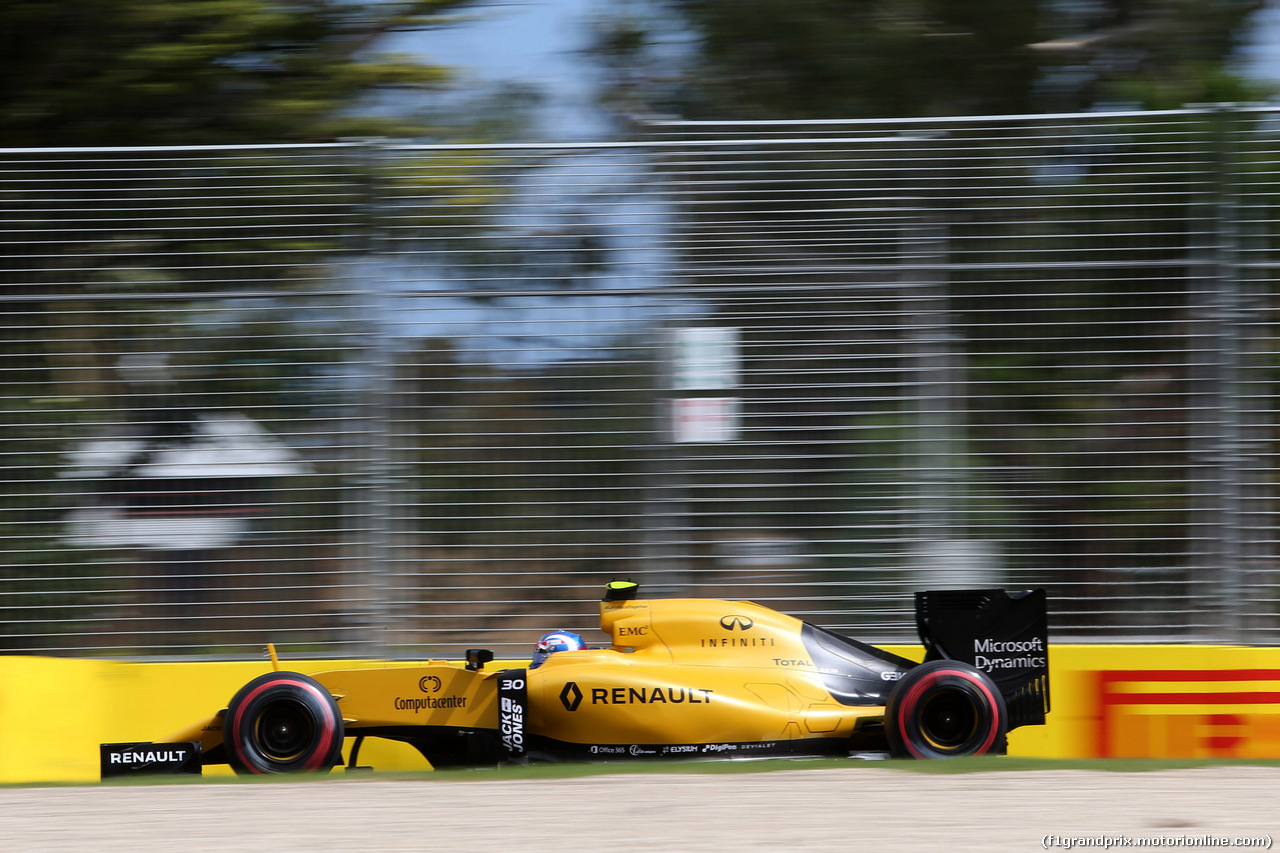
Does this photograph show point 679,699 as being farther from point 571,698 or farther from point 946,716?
point 946,716

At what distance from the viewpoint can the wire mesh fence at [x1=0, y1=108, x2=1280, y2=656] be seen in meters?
6.49

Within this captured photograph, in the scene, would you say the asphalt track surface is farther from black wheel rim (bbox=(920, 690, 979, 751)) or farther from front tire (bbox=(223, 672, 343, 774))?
black wheel rim (bbox=(920, 690, 979, 751))

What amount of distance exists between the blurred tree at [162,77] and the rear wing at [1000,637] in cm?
702

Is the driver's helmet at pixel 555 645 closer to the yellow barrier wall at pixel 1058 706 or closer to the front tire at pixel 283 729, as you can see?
the yellow barrier wall at pixel 1058 706

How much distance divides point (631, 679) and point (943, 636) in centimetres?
164

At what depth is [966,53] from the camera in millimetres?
10203

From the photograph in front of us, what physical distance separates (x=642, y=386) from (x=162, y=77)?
19.3 ft

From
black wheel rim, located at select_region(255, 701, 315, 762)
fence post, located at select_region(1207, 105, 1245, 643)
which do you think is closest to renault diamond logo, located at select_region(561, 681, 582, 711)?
black wheel rim, located at select_region(255, 701, 315, 762)

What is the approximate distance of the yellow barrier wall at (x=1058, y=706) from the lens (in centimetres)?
600

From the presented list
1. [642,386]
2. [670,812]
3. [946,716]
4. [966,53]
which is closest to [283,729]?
[670,812]

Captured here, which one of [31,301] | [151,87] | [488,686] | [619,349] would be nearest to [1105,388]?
[619,349]

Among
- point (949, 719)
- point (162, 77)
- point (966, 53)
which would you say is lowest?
point (949, 719)

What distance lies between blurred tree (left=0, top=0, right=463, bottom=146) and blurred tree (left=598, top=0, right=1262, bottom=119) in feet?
12.3

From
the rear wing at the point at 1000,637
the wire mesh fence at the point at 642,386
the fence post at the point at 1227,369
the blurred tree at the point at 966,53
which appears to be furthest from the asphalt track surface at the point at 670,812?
the blurred tree at the point at 966,53
